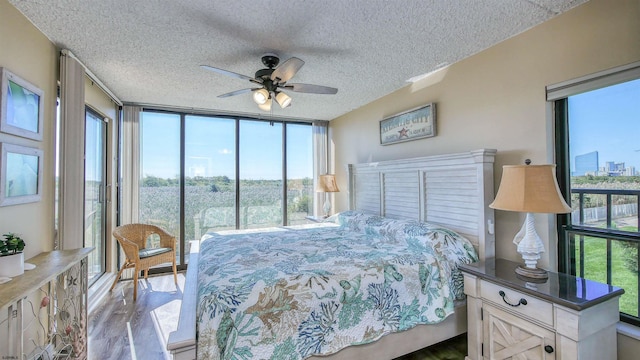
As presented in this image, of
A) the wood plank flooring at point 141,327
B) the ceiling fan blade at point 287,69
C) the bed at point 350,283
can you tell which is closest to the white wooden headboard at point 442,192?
the bed at point 350,283

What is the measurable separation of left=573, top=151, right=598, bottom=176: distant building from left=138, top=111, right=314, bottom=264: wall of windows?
3872 millimetres

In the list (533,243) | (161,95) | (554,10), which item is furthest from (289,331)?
(161,95)

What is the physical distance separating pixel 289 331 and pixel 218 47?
89.6 inches

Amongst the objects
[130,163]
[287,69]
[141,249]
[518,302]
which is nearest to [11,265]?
[287,69]

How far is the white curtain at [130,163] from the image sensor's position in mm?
4012

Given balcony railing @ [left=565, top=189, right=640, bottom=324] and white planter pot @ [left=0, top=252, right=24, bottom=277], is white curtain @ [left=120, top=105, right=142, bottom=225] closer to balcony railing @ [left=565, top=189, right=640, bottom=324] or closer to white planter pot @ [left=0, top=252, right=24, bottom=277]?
white planter pot @ [left=0, top=252, right=24, bottom=277]

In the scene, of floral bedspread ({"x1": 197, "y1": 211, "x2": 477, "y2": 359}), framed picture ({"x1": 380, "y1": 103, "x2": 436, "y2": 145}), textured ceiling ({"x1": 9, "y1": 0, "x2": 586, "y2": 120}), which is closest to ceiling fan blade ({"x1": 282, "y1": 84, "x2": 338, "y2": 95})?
textured ceiling ({"x1": 9, "y1": 0, "x2": 586, "y2": 120})

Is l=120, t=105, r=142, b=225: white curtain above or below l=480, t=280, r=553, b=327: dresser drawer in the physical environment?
above

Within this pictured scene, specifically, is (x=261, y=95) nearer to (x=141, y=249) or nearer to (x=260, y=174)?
(x=260, y=174)

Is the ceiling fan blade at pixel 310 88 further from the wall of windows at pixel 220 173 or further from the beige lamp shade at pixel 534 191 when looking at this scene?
the wall of windows at pixel 220 173

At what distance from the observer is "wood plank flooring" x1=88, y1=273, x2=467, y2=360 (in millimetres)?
2260

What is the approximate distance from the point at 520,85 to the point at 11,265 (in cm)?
365

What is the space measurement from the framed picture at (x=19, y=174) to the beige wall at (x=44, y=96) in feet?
0.17

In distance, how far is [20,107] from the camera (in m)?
1.92
